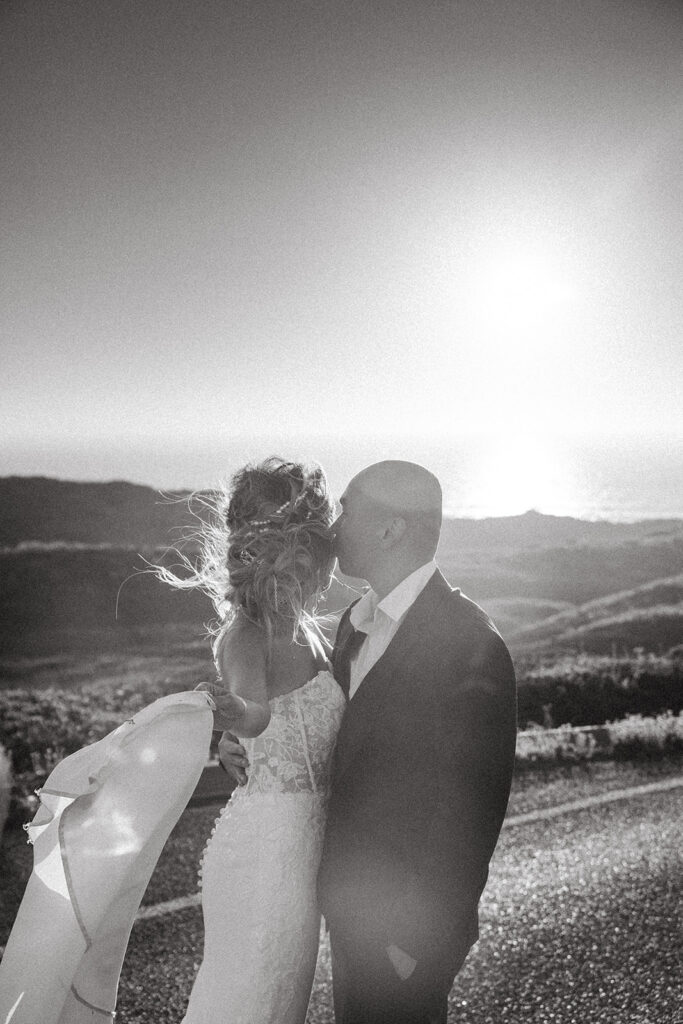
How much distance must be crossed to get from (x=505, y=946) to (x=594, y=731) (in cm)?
431

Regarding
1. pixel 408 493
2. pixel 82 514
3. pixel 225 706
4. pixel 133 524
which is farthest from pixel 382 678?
pixel 82 514

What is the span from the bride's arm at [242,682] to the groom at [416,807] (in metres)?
0.33

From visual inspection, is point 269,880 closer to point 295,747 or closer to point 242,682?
point 295,747

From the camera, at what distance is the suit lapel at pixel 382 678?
9.33 ft

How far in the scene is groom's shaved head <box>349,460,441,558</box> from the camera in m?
3.06

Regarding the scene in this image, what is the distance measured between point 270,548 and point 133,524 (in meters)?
15.4

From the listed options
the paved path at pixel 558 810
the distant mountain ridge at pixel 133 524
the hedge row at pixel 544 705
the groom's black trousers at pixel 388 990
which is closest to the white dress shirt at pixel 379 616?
the groom's black trousers at pixel 388 990

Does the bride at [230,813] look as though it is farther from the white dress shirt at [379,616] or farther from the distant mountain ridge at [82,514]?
the distant mountain ridge at [82,514]

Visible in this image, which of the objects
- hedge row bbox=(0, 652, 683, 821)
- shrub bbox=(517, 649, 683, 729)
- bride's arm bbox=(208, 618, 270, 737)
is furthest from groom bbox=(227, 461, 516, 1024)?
shrub bbox=(517, 649, 683, 729)

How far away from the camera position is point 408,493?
3.06 meters

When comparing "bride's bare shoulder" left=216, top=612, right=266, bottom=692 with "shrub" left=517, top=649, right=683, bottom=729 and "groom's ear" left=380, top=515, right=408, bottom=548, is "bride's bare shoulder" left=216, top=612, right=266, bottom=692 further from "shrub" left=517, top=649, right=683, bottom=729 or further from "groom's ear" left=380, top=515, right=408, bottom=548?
"shrub" left=517, top=649, right=683, bottom=729

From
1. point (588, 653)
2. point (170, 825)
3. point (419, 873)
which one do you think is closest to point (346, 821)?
point (419, 873)

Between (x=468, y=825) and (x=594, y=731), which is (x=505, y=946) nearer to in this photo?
(x=468, y=825)

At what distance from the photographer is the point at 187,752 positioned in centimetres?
267
